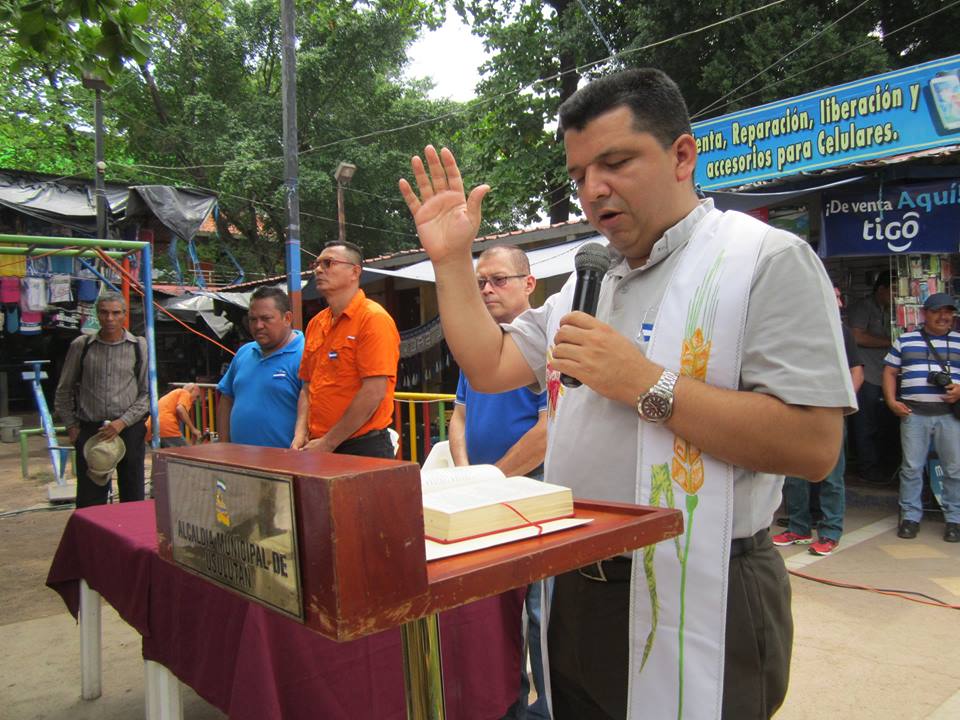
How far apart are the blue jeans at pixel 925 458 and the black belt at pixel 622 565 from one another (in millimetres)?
5351

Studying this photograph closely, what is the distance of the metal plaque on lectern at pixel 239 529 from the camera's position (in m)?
0.81

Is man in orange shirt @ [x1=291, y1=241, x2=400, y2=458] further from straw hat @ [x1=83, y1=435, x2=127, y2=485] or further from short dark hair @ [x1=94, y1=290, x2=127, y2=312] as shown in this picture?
short dark hair @ [x1=94, y1=290, x2=127, y2=312]

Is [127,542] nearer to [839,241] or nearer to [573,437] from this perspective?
[573,437]

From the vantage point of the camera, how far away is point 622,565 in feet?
4.38

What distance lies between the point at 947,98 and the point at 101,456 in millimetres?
7626

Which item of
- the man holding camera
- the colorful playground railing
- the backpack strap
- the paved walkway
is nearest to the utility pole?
the colorful playground railing

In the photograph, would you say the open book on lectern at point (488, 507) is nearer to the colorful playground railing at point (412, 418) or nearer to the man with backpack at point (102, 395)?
the colorful playground railing at point (412, 418)

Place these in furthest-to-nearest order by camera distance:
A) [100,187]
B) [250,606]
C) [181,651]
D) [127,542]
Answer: [100,187]
[127,542]
[181,651]
[250,606]

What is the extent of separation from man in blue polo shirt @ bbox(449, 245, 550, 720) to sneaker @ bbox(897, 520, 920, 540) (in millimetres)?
4230

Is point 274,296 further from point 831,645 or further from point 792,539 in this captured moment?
point 792,539

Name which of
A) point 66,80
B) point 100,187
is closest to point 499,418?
point 100,187

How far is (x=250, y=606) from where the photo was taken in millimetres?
2035

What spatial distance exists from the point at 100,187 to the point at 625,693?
408 inches

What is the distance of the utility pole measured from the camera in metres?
8.24
